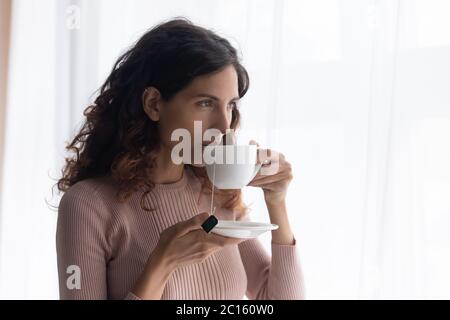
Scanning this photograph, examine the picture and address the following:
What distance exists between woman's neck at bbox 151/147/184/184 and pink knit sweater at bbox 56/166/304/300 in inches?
0.6

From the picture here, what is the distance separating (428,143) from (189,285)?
0.70 m

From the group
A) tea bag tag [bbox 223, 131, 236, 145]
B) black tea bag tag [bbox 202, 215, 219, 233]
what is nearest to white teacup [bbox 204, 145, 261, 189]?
tea bag tag [bbox 223, 131, 236, 145]

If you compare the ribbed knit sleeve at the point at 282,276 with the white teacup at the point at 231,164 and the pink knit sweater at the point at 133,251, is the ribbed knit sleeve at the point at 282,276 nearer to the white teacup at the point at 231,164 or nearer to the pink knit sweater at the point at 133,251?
the pink knit sweater at the point at 133,251

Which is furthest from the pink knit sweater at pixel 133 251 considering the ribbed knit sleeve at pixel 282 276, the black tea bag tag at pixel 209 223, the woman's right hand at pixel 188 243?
the black tea bag tag at pixel 209 223

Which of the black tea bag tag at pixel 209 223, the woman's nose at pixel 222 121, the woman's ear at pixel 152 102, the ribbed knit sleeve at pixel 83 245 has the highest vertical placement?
the woman's ear at pixel 152 102

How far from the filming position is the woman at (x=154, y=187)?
1.08m

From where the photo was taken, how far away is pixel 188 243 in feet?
3.16

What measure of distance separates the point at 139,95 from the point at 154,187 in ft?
0.66

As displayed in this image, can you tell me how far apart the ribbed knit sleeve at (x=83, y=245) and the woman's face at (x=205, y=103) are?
0.22 m

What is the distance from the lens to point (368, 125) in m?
1.47

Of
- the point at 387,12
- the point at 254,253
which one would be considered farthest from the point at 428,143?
the point at 254,253

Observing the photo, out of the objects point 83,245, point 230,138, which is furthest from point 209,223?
point 83,245

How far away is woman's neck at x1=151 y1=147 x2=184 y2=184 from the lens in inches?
48.1
